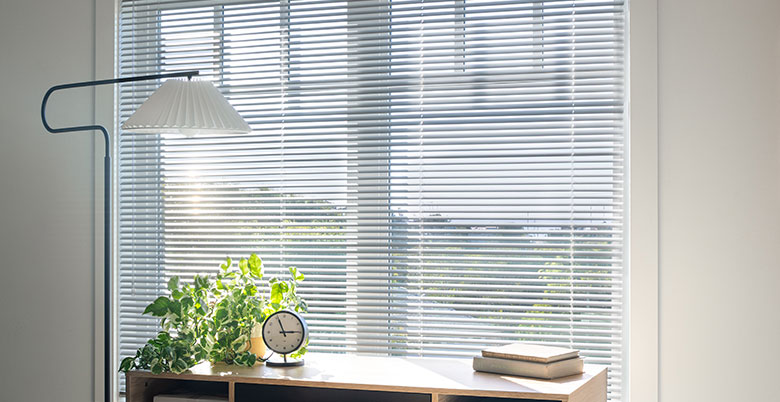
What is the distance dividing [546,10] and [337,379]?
150 cm

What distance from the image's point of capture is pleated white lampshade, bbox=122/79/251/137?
6.69 ft

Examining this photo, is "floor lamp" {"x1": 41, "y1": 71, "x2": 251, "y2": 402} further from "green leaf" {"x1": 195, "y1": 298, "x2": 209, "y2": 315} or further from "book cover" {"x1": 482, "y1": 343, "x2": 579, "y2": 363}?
"book cover" {"x1": 482, "y1": 343, "x2": 579, "y2": 363}

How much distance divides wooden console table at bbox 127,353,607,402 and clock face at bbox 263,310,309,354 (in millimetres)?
72

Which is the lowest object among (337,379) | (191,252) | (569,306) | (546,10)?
(337,379)

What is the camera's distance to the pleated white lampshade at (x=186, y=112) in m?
2.04

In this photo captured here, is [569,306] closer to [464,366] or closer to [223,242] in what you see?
[464,366]

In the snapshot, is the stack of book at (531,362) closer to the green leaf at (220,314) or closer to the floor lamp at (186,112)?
the green leaf at (220,314)
